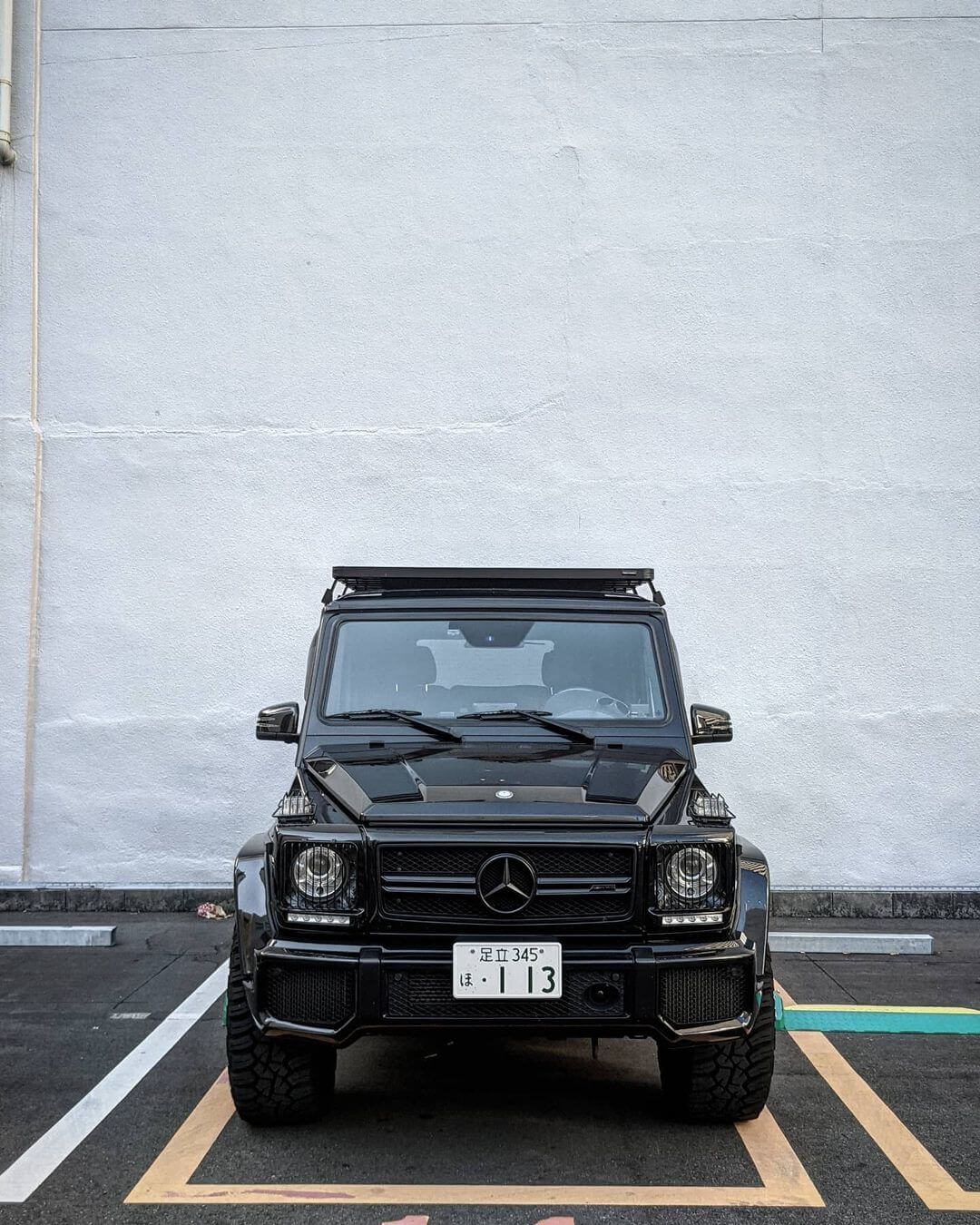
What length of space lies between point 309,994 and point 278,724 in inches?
55.1

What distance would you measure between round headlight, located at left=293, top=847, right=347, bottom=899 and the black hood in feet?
0.55

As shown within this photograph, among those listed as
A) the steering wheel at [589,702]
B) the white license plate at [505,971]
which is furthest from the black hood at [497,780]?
the white license plate at [505,971]

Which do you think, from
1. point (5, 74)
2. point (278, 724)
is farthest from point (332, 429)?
point (278, 724)

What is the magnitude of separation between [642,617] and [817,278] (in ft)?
16.2

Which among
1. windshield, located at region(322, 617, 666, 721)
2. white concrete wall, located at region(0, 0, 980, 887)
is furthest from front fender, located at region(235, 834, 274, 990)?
white concrete wall, located at region(0, 0, 980, 887)

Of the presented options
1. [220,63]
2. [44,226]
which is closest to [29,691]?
[44,226]

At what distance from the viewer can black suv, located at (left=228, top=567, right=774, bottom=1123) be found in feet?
12.1

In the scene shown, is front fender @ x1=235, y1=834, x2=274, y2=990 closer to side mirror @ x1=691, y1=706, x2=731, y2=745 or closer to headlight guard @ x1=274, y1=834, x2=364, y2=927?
headlight guard @ x1=274, y1=834, x2=364, y2=927

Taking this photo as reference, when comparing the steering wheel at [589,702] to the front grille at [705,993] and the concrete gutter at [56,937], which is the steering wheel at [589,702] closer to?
the front grille at [705,993]

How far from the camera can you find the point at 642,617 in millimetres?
5137

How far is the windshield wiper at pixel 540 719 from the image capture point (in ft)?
15.1

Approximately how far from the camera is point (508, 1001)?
368 centimetres

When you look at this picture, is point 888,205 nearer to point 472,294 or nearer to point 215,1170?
point 472,294

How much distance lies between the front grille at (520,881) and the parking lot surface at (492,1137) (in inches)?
30.8
